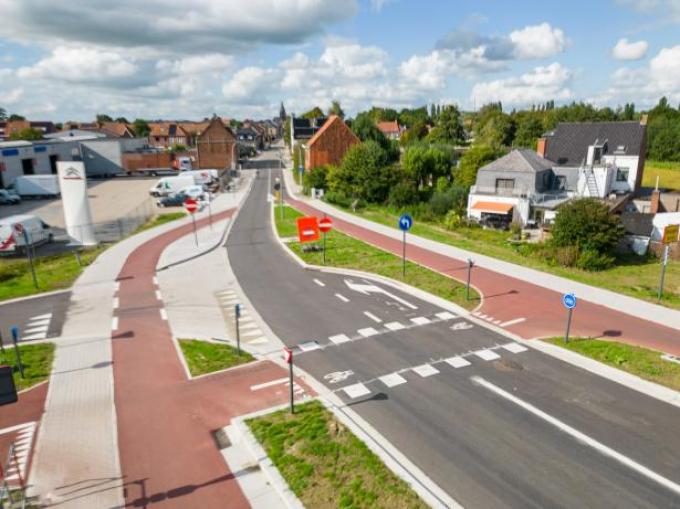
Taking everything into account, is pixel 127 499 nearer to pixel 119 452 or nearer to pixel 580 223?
pixel 119 452

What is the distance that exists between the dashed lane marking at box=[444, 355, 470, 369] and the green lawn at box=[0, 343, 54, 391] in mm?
11367

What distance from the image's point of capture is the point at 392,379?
12266 millimetres

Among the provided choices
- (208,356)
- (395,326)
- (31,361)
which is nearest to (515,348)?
(395,326)

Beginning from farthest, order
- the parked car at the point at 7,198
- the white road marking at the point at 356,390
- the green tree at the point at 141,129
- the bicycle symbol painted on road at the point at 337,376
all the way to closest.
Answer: the green tree at the point at 141,129 → the parked car at the point at 7,198 → the bicycle symbol painted on road at the point at 337,376 → the white road marking at the point at 356,390

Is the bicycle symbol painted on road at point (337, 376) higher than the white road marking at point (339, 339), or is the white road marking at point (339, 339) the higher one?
the white road marking at point (339, 339)

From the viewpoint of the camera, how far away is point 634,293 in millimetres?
18750

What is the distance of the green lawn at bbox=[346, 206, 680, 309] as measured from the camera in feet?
63.5

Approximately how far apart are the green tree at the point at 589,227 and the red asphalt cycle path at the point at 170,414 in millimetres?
17663

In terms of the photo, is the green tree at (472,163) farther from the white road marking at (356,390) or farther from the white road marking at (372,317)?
the white road marking at (356,390)

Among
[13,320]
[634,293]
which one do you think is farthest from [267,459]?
[634,293]

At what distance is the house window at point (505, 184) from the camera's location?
34.4 meters

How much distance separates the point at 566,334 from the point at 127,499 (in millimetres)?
12721

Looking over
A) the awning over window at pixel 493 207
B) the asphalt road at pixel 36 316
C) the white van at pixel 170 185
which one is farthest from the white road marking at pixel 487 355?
the white van at pixel 170 185

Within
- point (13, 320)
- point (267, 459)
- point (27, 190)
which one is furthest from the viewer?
point (27, 190)
